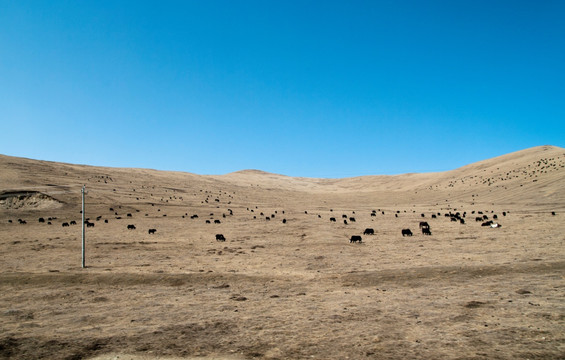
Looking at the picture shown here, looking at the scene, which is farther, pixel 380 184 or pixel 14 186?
pixel 380 184

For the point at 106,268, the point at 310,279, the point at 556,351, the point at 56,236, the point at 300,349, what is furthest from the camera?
the point at 56,236

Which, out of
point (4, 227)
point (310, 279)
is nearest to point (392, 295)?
point (310, 279)

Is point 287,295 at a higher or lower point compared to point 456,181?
lower

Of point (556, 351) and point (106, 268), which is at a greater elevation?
point (106, 268)

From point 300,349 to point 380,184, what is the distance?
376 ft

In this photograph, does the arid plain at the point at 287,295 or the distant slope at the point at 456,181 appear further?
the distant slope at the point at 456,181

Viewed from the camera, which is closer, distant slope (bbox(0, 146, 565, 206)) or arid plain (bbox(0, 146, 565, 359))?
arid plain (bbox(0, 146, 565, 359))

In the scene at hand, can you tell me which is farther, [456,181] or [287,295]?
[456,181]

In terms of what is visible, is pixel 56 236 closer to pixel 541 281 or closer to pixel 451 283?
pixel 451 283

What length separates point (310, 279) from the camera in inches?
Answer: 541

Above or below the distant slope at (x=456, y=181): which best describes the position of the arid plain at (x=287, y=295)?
below

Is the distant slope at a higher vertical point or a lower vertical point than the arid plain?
higher

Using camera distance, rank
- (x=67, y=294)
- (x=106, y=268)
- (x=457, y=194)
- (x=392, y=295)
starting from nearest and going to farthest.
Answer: (x=392, y=295) < (x=67, y=294) < (x=106, y=268) < (x=457, y=194)

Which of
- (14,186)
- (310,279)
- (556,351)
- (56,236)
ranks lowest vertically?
(556,351)
